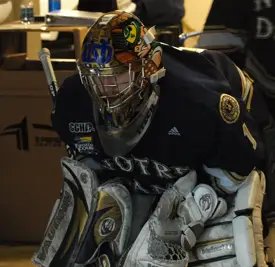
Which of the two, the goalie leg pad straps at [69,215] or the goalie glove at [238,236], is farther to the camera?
the goalie leg pad straps at [69,215]

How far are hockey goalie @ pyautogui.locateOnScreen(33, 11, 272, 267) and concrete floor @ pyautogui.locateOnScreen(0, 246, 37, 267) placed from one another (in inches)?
29.9

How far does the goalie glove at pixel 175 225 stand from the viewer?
4.63 ft

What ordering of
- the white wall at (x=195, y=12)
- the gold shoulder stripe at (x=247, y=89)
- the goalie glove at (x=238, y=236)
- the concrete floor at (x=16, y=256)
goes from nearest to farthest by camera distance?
the goalie glove at (x=238, y=236) < the gold shoulder stripe at (x=247, y=89) < the concrete floor at (x=16, y=256) < the white wall at (x=195, y=12)

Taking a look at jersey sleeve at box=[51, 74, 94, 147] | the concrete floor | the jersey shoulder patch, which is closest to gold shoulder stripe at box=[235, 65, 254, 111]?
the jersey shoulder patch

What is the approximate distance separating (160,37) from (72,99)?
2.44 ft

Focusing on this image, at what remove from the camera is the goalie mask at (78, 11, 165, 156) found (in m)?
1.41

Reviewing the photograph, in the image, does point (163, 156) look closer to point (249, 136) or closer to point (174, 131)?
point (174, 131)

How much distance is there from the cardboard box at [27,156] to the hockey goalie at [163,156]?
804mm

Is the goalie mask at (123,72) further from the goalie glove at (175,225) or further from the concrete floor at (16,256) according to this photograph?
the concrete floor at (16,256)

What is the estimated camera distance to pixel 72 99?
1610mm

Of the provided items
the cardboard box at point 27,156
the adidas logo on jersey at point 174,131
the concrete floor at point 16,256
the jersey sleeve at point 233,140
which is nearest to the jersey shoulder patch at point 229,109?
the jersey sleeve at point 233,140

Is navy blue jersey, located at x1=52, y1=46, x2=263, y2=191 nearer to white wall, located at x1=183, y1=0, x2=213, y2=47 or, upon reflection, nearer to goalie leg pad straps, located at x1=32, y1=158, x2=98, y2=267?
goalie leg pad straps, located at x1=32, y1=158, x2=98, y2=267

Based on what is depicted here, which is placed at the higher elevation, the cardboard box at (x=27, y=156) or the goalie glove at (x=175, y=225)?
the goalie glove at (x=175, y=225)

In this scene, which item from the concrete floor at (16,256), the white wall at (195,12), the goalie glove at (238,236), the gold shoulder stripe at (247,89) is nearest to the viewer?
the goalie glove at (238,236)
